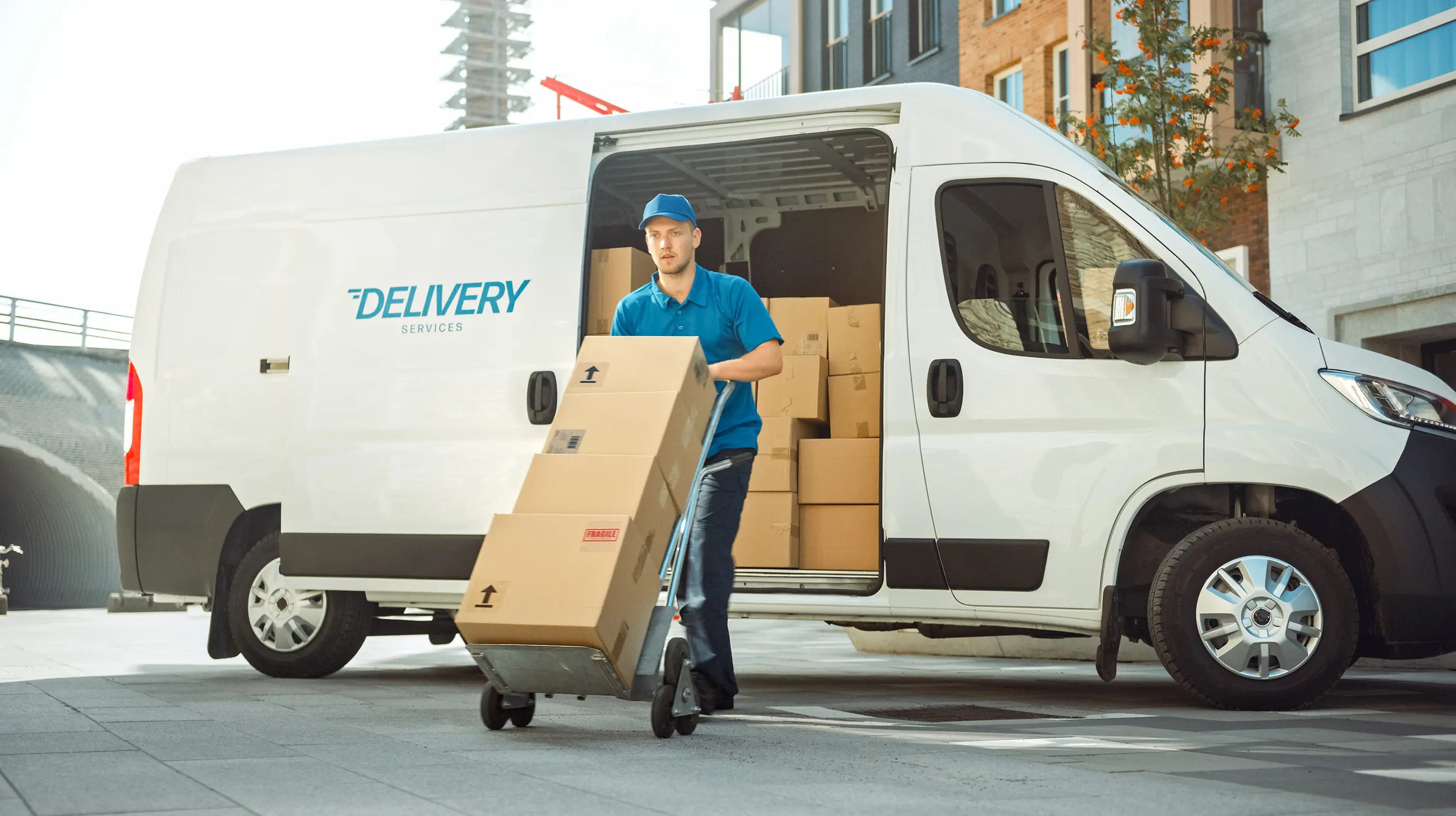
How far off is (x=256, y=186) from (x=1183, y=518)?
5.03 m

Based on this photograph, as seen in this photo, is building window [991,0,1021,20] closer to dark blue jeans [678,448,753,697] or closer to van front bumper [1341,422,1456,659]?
van front bumper [1341,422,1456,659]

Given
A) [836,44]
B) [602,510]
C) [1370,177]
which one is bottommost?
[602,510]

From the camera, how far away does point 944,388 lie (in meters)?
6.37

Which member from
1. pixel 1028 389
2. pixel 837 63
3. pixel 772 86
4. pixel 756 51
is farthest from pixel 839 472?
pixel 756 51

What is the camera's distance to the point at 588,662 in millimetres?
4738

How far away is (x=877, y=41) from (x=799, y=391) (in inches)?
710

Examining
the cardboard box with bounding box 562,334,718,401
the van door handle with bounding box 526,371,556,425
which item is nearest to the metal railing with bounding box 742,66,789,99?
the van door handle with bounding box 526,371,556,425

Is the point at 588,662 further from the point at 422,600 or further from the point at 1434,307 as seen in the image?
the point at 1434,307

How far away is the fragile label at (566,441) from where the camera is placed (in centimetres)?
510

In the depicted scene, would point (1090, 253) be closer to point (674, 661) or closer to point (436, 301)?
point (674, 661)

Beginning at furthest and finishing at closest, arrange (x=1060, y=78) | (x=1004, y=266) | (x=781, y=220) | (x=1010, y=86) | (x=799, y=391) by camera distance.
A: (x=1010, y=86), (x=1060, y=78), (x=781, y=220), (x=799, y=391), (x=1004, y=266)

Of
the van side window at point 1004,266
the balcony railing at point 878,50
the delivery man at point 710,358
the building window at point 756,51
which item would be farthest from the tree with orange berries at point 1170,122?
the building window at point 756,51

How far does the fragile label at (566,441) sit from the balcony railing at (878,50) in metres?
19.6

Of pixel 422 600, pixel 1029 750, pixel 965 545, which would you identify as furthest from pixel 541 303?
pixel 1029 750
